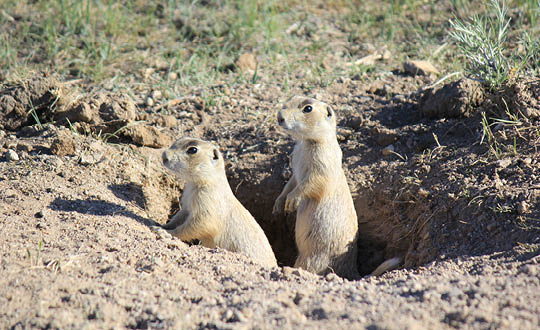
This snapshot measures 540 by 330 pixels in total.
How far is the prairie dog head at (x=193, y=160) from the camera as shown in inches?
207

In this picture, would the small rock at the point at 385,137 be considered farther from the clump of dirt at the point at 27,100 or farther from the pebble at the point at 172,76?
the clump of dirt at the point at 27,100

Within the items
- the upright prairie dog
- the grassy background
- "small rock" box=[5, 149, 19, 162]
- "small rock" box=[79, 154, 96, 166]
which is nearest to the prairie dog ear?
the upright prairie dog

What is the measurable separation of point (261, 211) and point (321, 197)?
1227 mm

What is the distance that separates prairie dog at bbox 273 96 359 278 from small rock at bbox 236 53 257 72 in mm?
2130

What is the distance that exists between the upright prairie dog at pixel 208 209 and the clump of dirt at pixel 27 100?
1.72 m

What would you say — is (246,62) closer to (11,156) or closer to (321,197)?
(321,197)

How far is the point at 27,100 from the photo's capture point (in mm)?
6191

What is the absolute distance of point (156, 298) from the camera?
3.75 meters

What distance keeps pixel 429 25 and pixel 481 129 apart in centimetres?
304

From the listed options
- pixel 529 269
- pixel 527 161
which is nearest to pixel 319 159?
pixel 527 161

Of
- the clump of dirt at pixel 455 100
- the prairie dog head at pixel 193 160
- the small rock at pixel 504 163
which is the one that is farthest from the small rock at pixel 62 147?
the small rock at pixel 504 163

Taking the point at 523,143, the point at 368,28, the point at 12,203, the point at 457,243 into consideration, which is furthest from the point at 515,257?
the point at 368,28

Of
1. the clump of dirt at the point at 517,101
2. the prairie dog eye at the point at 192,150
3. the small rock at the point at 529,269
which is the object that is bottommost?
the prairie dog eye at the point at 192,150

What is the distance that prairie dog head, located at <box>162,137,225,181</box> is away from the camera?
17.3 feet
